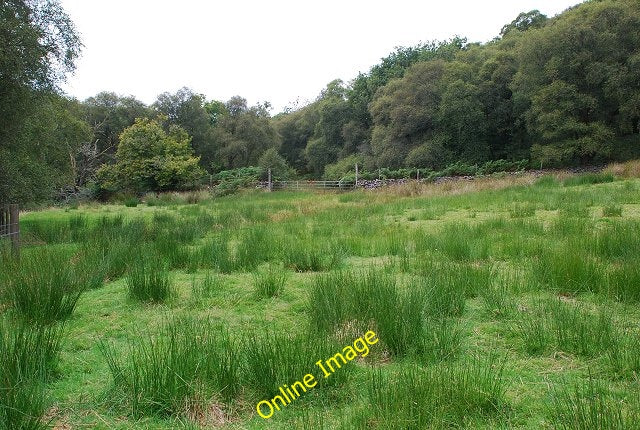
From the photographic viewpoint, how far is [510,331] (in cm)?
276

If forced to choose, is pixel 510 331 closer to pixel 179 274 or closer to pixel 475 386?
pixel 475 386

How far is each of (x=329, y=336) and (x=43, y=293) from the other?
2.20 m

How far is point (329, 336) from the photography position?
8.58 ft

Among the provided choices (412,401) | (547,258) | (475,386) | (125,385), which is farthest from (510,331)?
(125,385)

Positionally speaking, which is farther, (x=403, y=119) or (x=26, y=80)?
(x=403, y=119)

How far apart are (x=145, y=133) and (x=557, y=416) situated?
29.4m

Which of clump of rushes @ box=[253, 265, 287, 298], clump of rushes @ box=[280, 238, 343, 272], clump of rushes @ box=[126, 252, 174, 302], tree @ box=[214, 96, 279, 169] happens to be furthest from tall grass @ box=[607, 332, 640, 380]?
tree @ box=[214, 96, 279, 169]

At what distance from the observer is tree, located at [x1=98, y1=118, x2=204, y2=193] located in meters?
26.9

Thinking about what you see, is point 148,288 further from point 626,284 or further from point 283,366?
point 626,284

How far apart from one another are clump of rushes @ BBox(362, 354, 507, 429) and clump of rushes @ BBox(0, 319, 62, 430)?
1.30m

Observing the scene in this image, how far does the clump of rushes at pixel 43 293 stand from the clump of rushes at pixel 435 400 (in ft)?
7.88

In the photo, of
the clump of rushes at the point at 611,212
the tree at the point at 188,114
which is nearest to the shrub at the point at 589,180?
the clump of rushes at the point at 611,212

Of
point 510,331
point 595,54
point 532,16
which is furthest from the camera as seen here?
point 532,16

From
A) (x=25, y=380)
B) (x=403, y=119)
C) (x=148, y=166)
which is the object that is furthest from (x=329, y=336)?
(x=403, y=119)
